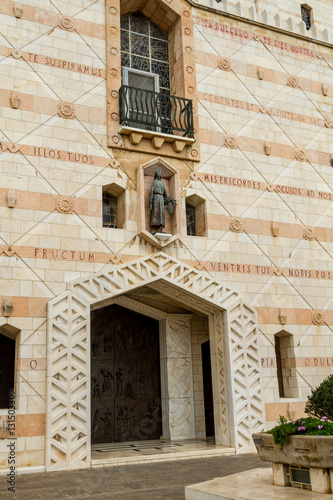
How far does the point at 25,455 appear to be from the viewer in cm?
986

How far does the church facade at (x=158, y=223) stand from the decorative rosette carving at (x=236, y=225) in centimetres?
4

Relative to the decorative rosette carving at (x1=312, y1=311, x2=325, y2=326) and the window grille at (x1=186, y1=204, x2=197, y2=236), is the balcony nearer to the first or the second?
the window grille at (x1=186, y1=204, x2=197, y2=236)

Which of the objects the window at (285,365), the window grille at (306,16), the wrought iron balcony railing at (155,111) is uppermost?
the window grille at (306,16)

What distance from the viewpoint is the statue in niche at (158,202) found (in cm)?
1218

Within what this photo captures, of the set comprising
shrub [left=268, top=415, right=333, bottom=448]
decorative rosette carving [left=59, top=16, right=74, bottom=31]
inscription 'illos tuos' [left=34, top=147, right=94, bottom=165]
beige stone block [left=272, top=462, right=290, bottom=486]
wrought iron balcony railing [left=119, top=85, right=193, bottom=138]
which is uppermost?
decorative rosette carving [left=59, top=16, right=74, bottom=31]

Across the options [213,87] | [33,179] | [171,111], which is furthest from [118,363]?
[213,87]

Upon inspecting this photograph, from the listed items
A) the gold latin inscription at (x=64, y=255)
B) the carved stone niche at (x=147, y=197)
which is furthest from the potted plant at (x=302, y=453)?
the carved stone niche at (x=147, y=197)

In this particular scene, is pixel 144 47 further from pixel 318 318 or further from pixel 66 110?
pixel 318 318

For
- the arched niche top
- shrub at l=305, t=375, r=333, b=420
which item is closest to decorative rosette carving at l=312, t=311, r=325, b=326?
shrub at l=305, t=375, r=333, b=420

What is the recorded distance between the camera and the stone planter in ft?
21.0

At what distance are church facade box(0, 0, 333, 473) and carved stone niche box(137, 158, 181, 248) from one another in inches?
1.8

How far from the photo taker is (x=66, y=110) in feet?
39.6

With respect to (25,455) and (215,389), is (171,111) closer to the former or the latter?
(215,389)

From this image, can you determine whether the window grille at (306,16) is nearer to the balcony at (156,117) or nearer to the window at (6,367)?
the balcony at (156,117)
